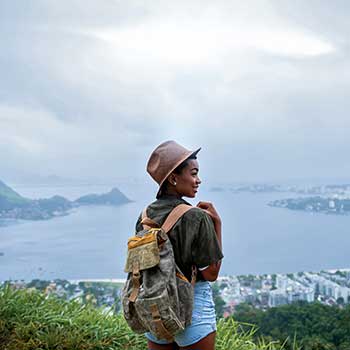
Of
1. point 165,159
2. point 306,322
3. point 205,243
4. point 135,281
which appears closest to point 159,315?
point 135,281

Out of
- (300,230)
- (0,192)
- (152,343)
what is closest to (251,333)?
(152,343)

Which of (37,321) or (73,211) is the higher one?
(73,211)

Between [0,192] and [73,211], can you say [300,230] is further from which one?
[0,192]

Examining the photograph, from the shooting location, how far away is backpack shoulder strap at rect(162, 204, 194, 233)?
1.92m

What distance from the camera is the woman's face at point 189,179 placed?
1.99 meters

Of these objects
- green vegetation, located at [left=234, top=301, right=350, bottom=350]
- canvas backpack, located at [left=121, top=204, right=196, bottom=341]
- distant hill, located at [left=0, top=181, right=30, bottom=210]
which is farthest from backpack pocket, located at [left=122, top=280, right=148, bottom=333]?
distant hill, located at [left=0, top=181, right=30, bottom=210]

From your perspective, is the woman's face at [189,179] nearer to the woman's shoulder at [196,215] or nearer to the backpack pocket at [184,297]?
the woman's shoulder at [196,215]

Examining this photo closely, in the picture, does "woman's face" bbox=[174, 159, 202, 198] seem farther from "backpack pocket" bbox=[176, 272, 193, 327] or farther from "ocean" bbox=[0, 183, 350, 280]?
"ocean" bbox=[0, 183, 350, 280]

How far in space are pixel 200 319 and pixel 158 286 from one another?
8.9 inches

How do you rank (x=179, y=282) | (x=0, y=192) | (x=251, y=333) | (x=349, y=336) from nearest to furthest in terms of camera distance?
1. (x=179, y=282)
2. (x=251, y=333)
3. (x=349, y=336)
4. (x=0, y=192)

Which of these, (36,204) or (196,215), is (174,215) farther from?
(36,204)

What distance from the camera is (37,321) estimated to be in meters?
3.78

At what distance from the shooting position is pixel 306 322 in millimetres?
4586

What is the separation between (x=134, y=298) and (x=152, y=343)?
298mm
